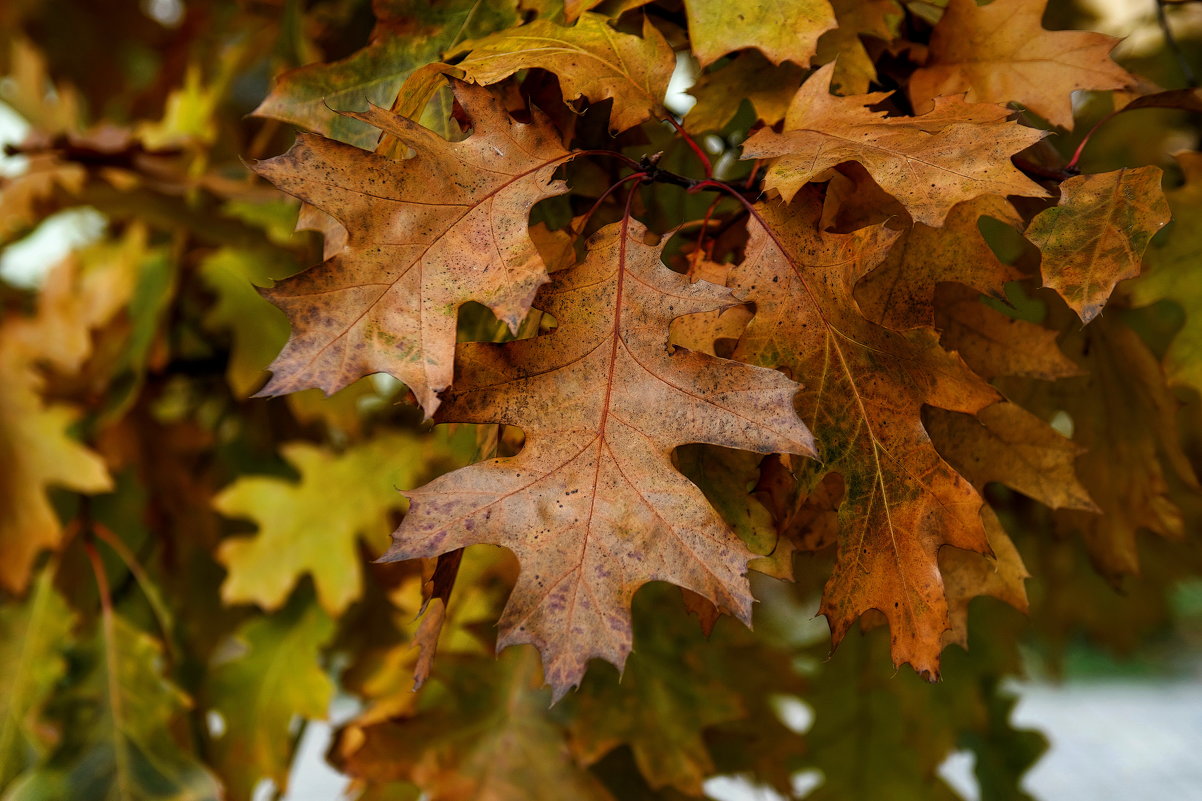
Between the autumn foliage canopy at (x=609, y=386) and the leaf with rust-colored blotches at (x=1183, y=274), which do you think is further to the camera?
the leaf with rust-colored blotches at (x=1183, y=274)

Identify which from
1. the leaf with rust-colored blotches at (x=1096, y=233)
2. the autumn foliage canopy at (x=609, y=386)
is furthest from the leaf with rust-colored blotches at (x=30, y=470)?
the leaf with rust-colored blotches at (x=1096, y=233)

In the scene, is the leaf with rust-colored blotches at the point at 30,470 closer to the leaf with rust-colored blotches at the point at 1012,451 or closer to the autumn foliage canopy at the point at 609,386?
the autumn foliage canopy at the point at 609,386

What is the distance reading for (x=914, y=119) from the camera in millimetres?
569

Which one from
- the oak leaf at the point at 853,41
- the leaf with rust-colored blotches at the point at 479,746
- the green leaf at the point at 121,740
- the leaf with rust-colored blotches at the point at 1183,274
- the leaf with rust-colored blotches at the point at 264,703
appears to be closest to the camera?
the oak leaf at the point at 853,41

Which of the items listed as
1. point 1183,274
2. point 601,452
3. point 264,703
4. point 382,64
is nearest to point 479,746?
point 264,703

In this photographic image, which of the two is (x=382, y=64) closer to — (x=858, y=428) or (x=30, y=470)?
Answer: (x=858, y=428)

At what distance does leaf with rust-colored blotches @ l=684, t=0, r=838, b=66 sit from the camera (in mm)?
605

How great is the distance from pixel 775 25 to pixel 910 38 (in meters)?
0.20

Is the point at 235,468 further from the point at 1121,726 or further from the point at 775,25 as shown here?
the point at 1121,726

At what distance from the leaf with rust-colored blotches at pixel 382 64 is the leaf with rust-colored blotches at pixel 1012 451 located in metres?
0.43

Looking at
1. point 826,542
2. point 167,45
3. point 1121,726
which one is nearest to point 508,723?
point 826,542

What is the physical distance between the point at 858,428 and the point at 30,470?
40.5 inches

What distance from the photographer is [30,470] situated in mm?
1166

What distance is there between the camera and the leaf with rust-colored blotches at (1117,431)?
819 millimetres
